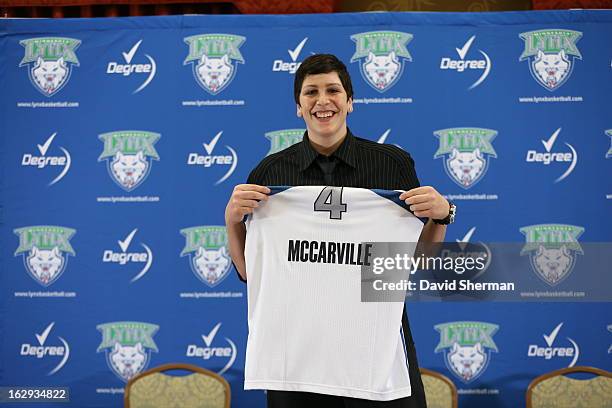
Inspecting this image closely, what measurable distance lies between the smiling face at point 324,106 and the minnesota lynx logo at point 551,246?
250 cm

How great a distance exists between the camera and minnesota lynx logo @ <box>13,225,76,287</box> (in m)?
4.05

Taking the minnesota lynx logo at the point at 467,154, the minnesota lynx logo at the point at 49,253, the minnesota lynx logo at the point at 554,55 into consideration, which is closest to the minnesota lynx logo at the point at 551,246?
the minnesota lynx logo at the point at 467,154

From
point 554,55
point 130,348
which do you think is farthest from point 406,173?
point 130,348

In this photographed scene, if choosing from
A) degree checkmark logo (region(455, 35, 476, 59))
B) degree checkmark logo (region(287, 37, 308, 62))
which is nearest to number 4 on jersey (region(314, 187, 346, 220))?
degree checkmark logo (region(287, 37, 308, 62))

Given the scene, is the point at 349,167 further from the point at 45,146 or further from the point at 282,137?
the point at 45,146

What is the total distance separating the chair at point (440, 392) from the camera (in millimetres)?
3375

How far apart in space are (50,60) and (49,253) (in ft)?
4.17

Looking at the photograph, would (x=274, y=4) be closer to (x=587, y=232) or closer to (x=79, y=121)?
(x=79, y=121)

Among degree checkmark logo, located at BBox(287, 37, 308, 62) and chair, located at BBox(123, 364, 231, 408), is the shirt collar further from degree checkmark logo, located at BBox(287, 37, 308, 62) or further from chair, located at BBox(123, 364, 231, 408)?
degree checkmark logo, located at BBox(287, 37, 308, 62)

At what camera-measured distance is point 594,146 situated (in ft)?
12.9

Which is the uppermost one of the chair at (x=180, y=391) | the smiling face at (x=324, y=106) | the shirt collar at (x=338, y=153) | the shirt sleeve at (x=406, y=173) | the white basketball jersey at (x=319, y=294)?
the smiling face at (x=324, y=106)

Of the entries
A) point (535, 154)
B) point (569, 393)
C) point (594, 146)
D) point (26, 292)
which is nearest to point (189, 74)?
point (26, 292)

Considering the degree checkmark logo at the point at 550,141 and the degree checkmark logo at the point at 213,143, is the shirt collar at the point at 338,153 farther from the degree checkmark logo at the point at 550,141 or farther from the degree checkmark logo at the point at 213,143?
the degree checkmark logo at the point at 550,141

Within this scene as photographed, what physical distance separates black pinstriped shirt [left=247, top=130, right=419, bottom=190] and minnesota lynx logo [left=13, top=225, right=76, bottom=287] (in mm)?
2613
